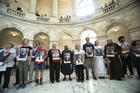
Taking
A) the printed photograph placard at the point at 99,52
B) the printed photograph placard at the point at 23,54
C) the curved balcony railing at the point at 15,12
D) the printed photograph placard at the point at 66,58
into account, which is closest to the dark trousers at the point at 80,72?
the printed photograph placard at the point at 66,58

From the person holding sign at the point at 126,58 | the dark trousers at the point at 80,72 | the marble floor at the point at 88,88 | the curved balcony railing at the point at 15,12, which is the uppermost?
the curved balcony railing at the point at 15,12

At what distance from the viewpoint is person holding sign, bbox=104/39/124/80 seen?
10.4 feet

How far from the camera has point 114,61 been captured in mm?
3328

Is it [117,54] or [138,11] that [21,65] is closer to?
[117,54]

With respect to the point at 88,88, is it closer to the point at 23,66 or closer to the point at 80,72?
the point at 80,72

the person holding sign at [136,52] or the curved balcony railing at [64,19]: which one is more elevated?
the curved balcony railing at [64,19]

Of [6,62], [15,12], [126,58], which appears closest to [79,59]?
[126,58]

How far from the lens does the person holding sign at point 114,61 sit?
3180mm

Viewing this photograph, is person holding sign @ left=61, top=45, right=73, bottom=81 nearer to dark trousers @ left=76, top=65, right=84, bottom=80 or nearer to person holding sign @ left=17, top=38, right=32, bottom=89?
dark trousers @ left=76, top=65, right=84, bottom=80

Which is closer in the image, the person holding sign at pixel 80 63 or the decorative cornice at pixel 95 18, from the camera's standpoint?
the person holding sign at pixel 80 63

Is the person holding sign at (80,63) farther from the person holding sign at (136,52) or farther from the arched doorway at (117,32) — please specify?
the arched doorway at (117,32)

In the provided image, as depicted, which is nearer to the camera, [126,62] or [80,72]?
[80,72]

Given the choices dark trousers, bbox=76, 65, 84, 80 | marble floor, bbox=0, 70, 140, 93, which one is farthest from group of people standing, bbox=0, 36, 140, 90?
marble floor, bbox=0, 70, 140, 93

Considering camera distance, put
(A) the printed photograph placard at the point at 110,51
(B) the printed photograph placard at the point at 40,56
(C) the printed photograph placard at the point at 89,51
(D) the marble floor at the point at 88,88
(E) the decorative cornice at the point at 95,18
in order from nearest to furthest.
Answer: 1. (D) the marble floor at the point at 88,88
2. (B) the printed photograph placard at the point at 40,56
3. (A) the printed photograph placard at the point at 110,51
4. (C) the printed photograph placard at the point at 89,51
5. (E) the decorative cornice at the point at 95,18
